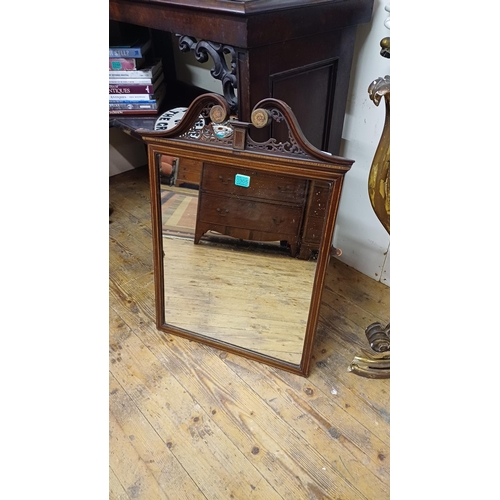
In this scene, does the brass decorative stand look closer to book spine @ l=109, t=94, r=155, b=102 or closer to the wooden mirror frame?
the wooden mirror frame

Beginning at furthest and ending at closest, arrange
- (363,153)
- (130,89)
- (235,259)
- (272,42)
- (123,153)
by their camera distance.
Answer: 1. (123,153)
2. (130,89)
3. (363,153)
4. (235,259)
5. (272,42)

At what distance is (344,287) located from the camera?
1.54 m

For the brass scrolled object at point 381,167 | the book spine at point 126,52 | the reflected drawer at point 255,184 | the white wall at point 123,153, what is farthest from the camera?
the white wall at point 123,153

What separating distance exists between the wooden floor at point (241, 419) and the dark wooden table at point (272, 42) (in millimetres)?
674

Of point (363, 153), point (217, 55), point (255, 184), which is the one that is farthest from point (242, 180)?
point (363, 153)

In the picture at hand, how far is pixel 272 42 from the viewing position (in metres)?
0.95

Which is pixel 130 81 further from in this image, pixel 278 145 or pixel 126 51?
pixel 278 145

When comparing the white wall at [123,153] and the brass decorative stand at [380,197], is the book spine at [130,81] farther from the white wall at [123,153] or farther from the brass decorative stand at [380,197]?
the brass decorative stand at [380,197]

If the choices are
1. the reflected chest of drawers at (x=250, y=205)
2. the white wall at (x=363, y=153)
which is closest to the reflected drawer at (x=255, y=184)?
the reflected chest of drawers at (x=250, y=205)

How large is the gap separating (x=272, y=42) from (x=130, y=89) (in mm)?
733

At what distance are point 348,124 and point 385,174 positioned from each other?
17.9 inches

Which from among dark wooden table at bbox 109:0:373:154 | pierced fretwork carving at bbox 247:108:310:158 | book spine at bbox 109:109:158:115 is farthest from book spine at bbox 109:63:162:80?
pierced fretwork carving at bbox 247:108:310:158

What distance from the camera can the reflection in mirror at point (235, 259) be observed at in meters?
1.10

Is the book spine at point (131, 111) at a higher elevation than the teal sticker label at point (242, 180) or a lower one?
higher
